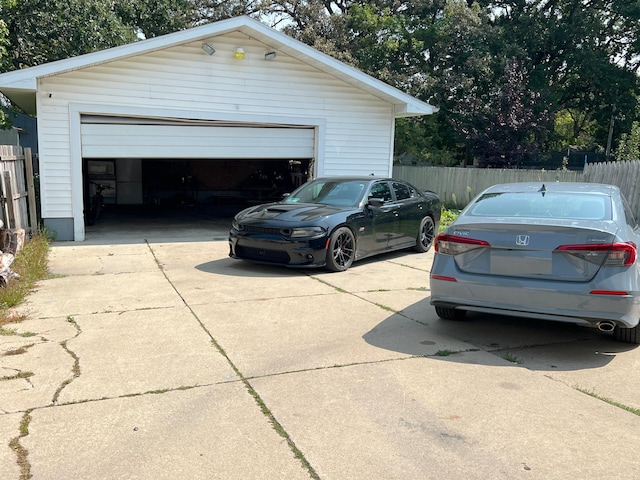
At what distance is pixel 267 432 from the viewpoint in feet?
10.9

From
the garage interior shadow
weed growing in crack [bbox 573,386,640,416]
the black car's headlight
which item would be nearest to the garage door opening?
the garage interior shadow

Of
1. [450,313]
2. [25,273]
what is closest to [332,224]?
[450,313]

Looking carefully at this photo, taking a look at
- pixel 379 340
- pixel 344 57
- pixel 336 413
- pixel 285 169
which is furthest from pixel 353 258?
pixel 344 57

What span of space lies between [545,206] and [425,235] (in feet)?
17.3

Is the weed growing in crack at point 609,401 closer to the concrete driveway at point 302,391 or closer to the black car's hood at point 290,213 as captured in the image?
the concrete driveway at point 302,391

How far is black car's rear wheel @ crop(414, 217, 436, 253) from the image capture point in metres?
10.3

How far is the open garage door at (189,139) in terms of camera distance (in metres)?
11.1

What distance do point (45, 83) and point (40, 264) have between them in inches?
166

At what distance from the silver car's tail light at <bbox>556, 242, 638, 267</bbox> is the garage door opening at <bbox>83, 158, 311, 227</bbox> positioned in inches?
592

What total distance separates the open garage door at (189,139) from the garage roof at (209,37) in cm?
115

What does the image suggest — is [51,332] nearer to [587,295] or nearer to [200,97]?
[587,295]

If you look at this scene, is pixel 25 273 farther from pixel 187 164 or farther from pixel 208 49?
pixel 187 164

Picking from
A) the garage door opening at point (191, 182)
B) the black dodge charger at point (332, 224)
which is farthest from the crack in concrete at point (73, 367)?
the garage door opening at point (191, 182)

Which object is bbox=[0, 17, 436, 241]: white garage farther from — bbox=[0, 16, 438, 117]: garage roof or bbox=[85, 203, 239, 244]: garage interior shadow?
bbox=[85, 203, 239, 244]: garage interior shadow
